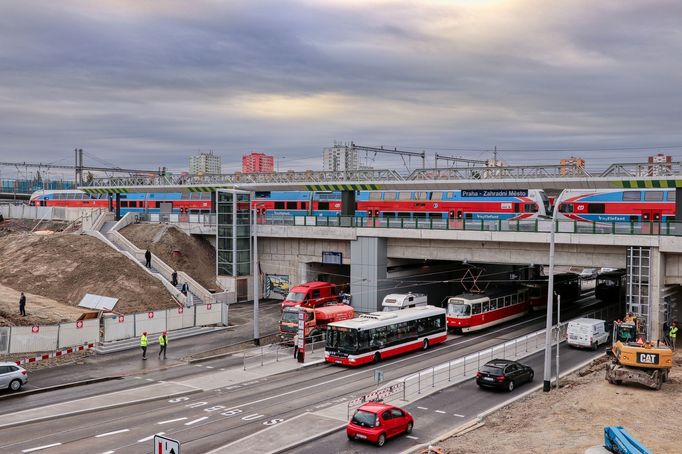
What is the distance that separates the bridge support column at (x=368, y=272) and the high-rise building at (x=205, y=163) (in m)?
106

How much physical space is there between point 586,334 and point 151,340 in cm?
2722

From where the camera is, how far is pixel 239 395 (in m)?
29.7

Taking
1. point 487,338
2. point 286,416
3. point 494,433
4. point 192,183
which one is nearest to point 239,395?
point 286,416

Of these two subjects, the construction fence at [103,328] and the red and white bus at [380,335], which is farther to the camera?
the red and white bus at [380,335]

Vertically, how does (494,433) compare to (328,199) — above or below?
below

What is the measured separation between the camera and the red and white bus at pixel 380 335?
116 ft

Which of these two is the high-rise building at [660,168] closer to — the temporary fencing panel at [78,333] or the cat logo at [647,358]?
the cat logo at [647,358]

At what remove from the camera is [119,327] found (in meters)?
39.7

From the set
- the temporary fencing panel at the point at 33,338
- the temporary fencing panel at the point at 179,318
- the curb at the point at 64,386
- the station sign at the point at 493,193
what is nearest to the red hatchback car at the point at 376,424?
the curb at the point at 64,386

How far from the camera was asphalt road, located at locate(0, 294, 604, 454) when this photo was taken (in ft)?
74.7

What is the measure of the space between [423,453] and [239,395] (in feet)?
39.8

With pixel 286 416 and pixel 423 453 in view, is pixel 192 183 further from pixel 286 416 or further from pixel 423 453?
pixel 423 453

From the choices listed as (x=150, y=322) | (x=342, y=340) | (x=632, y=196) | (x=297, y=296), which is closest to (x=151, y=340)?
(x=150, y=322)

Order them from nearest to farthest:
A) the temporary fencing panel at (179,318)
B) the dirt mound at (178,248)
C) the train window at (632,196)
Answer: the temporary fencing panel at (179,318)
the train window at (632,196)
the dirt mound at (178,248)
